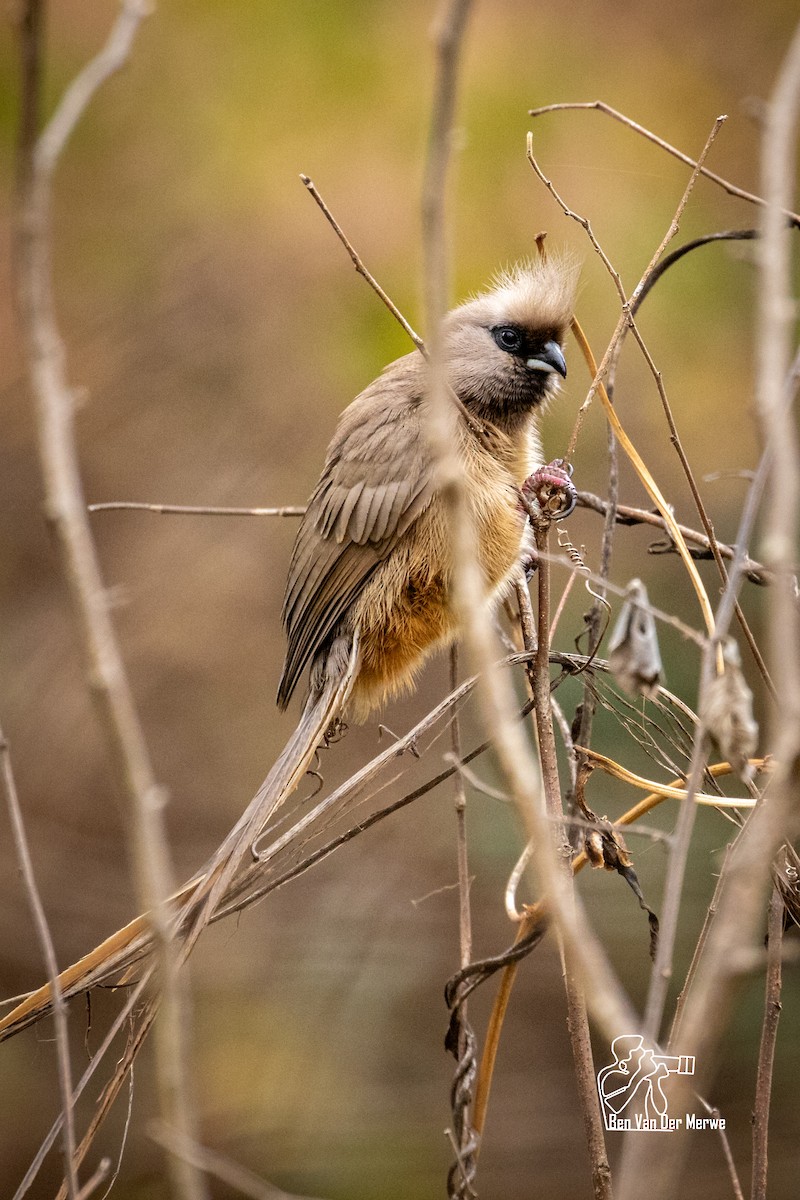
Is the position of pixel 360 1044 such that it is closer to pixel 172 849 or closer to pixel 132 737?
pixel 172 849

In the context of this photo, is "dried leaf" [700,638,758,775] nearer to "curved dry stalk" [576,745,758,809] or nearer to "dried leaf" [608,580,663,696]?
"dried leaf" [608,580,663,696]

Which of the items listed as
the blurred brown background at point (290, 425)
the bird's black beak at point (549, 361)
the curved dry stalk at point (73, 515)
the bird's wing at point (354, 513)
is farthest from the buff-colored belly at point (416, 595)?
the curved dry stalk at point (73, 515)

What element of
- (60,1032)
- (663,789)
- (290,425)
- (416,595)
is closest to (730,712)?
(663,789)

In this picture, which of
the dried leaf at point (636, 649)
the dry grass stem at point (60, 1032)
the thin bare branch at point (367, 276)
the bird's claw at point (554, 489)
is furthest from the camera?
the bird's claw at point (554, 489)

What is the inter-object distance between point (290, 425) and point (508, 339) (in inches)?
113

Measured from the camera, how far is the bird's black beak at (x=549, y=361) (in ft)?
10.5

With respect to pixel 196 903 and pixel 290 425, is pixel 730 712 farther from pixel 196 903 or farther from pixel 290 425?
pixel 290 425

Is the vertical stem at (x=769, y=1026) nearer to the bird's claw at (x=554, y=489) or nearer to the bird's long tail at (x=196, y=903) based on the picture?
the bird's claw at (x=554, y=489)

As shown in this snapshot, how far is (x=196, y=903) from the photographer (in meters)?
1.81

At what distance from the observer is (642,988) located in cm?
442

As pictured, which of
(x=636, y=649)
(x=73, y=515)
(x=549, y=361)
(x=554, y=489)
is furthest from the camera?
(x=549, y=361)

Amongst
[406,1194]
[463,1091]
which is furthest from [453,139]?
[406,1194]

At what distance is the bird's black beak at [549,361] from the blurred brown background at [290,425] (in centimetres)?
153

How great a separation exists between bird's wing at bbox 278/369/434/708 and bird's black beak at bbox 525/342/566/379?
38 cm
